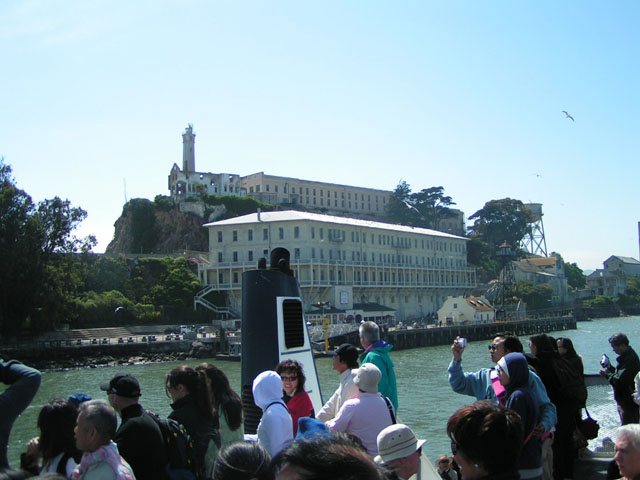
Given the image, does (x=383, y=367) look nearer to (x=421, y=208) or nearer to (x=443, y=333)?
(x=443, y=333)

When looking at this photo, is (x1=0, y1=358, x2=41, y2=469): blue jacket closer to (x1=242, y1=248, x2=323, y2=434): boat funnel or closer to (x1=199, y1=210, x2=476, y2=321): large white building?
(x1=242, y1=248, x2=323, y2=434): boat funnel

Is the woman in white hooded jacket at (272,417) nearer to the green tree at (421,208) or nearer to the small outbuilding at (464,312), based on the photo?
the small outbuilding at (464,312)

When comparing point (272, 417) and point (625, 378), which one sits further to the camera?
point (625, 378)

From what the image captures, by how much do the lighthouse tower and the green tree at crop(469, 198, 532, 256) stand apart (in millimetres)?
45923

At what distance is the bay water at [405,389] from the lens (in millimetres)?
16469

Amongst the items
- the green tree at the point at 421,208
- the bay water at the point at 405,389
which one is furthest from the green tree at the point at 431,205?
the bay water at the point at 405,389

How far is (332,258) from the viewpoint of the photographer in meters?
62.0

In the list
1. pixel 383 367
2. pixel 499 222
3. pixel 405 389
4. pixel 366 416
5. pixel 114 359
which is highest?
pixel 499 222

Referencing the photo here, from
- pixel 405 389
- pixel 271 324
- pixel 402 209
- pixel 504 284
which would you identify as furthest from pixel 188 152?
pixel 271 324

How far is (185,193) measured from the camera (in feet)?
279

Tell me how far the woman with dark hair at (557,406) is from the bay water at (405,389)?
4.77 m

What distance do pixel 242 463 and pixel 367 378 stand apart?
74.6 inches

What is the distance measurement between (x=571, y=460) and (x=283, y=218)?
55.0 meters

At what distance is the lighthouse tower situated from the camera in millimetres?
91875
